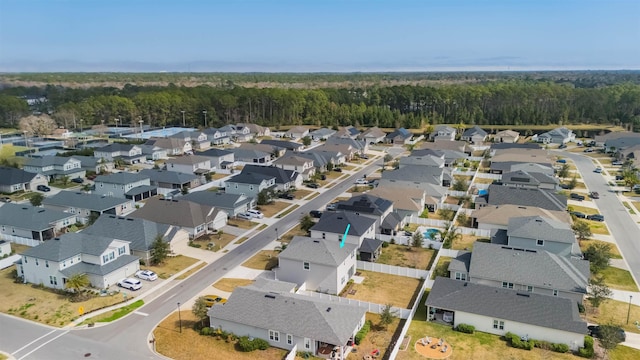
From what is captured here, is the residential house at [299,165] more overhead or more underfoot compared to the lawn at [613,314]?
more overhead

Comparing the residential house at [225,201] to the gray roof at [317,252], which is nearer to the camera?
the gray roof at [317,252]

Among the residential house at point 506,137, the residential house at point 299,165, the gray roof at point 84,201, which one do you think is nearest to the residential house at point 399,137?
the residential house at point 506,137

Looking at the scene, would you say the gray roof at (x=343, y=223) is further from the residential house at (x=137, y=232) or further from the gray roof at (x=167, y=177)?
the gray roof at (x=167, y=177)

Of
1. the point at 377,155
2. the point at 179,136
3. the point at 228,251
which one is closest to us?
the point at 228,251

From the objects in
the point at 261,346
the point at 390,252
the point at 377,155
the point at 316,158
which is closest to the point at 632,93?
the point at 377,155

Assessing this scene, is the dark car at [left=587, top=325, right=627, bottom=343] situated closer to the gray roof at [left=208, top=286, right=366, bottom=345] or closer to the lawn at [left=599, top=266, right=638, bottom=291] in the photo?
the lawn at [left=599, top=266, right=638, bottom=291]

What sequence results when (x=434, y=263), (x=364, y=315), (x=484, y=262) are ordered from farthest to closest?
1. (x=434, y=263)
2. (x=484, y=262)
3. (x=364, y=315)

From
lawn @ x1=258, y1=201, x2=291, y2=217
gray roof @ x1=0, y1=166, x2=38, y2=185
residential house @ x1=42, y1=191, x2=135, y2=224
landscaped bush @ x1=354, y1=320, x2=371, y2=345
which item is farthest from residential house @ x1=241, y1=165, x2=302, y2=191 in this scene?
landscaped bush @ x1=354, y1=320, x2=371, y2=345

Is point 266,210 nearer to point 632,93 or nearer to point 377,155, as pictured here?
point 377,155
